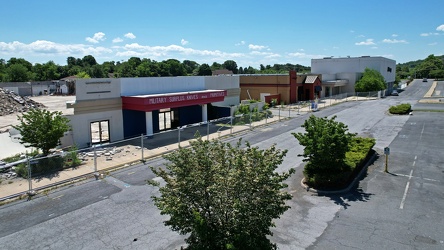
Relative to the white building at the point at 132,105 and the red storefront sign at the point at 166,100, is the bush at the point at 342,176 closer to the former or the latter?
the red storefront sign at the point at 166,100

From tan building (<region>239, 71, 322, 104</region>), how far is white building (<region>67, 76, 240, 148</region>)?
21.3m

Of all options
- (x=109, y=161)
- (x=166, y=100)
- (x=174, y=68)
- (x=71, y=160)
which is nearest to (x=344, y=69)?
(x=166, y=100)

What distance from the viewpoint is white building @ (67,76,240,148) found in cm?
2661

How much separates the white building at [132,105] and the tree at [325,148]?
1495cm

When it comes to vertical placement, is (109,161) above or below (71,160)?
below

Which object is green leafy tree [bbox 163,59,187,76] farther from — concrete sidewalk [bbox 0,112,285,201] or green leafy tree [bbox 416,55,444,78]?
concrete sidewalk [bbox 0,112,285,201]

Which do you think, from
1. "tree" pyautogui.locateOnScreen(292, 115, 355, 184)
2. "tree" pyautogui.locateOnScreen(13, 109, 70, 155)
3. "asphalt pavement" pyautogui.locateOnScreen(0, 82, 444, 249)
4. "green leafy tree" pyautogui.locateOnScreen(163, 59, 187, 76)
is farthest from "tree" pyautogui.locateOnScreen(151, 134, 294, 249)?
"green leafy tree" pyautogui.locateOnScreen(163, 59, 187, 76)

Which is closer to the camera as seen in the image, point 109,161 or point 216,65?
point 109,161

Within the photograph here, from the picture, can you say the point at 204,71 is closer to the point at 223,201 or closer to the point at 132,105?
the point at 132,105

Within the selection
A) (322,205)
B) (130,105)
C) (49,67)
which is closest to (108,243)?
(322,205)

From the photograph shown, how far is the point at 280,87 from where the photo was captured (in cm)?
5775

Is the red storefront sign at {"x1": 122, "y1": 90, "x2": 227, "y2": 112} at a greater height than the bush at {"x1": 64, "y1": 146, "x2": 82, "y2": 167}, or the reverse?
the red storefront sign at {"x1": 122, "y1": 90, "x2": 227, "y2": 112}

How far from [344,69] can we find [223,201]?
78.9 meters

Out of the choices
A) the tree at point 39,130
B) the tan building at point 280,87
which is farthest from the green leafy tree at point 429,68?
the tree at point 39,130
